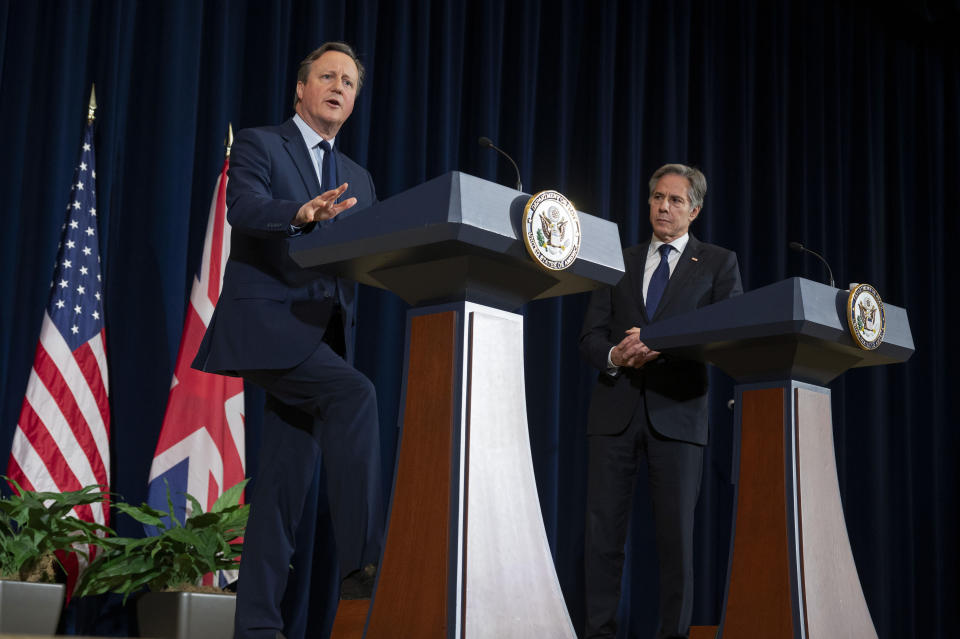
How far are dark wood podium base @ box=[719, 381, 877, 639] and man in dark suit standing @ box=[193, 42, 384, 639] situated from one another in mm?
927

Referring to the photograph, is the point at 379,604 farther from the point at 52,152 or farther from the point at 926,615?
the point at 926,615

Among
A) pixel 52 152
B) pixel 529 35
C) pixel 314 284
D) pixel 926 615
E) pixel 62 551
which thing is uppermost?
pixel 529 35

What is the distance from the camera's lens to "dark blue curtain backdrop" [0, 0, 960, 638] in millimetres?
3633

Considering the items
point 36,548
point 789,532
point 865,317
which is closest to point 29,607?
point 36,548

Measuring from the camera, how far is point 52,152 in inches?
141

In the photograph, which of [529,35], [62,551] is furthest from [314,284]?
[529,35]

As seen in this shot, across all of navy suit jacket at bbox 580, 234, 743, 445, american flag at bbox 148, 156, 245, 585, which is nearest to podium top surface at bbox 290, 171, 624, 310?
navy suit jacket at bbox 580, 234, 743, 445

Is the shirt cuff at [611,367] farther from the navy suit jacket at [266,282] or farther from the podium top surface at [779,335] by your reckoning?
the navy suit jacket at [266,282]

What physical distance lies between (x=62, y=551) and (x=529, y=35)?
2.91 meters

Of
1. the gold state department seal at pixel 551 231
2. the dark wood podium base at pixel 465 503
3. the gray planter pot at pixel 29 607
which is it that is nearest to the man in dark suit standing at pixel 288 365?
the dark wood podium base at pixel 465 503

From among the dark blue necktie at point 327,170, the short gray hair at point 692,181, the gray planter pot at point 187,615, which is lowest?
the gray planter pot at point 187,615

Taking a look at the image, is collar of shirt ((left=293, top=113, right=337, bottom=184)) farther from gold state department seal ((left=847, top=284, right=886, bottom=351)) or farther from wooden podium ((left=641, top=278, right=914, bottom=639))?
gold state department seal ((left=847, top=284, right=886, bottom=351))

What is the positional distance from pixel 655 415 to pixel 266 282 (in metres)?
1.21

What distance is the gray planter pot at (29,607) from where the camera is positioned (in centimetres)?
263
